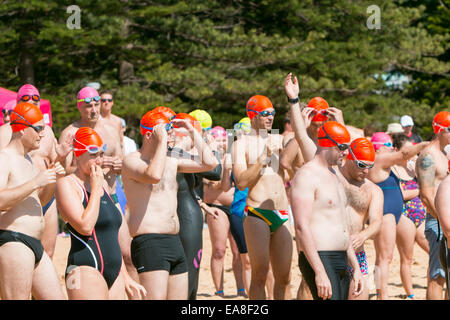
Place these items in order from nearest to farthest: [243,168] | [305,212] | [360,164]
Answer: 1. [305,212]
2. [360,164]
3. [243,168]

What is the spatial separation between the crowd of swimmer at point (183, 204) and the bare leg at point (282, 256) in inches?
0.5

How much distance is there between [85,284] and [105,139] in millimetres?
3786

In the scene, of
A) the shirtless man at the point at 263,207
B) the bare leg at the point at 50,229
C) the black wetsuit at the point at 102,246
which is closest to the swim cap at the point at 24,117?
the black wetsuit at the point at 102,246

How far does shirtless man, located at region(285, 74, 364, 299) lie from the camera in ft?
19.0

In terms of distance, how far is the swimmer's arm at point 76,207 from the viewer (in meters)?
5.38

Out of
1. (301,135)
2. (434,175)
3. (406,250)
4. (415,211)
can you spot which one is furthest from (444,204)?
(415,211)

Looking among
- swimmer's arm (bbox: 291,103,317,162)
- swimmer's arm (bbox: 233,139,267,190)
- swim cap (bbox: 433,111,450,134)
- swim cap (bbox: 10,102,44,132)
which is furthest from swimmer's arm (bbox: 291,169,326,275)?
swim cap (bbox: 433,111,450,134)

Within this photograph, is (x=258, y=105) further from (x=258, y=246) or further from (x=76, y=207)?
(x=76, y=207)

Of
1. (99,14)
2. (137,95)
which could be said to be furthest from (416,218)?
(99,14)

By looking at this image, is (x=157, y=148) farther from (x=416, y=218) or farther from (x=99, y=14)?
(x=99, y=14)

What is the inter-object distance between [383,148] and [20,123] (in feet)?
18.1

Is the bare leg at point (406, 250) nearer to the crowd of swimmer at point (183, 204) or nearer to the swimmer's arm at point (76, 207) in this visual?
the crowd of swimmer at point (183, 204)

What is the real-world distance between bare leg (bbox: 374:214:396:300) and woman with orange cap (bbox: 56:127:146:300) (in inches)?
163

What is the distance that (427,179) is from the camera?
Answer: 25.7 feet
